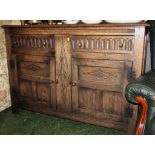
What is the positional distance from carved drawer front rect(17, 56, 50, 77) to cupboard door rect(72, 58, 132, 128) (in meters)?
0.29

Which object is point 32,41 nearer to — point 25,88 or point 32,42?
point 32,42

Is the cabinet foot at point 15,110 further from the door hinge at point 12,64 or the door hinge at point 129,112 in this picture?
the door hinge at point 129,112

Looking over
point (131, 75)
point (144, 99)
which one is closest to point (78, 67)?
point (131, 75)

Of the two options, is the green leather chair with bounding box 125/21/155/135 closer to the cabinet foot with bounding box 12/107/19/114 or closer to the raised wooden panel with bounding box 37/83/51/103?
the raised wooden panel with bounding box 37/83/51/103

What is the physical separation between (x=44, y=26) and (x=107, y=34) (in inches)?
21.4

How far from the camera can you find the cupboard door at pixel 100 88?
4.94 feet

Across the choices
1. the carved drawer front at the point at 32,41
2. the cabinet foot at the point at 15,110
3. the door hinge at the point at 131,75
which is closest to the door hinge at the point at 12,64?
the carved drawer front at the point at 32,41

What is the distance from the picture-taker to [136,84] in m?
1.14

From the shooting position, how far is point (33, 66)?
5.98 ft

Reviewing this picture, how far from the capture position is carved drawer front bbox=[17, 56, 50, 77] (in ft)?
5.78

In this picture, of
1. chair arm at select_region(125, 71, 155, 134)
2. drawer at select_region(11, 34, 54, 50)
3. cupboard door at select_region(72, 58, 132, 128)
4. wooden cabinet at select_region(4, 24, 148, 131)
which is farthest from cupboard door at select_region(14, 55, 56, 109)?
chair arm at select_region(125, 71, 155, 134)
